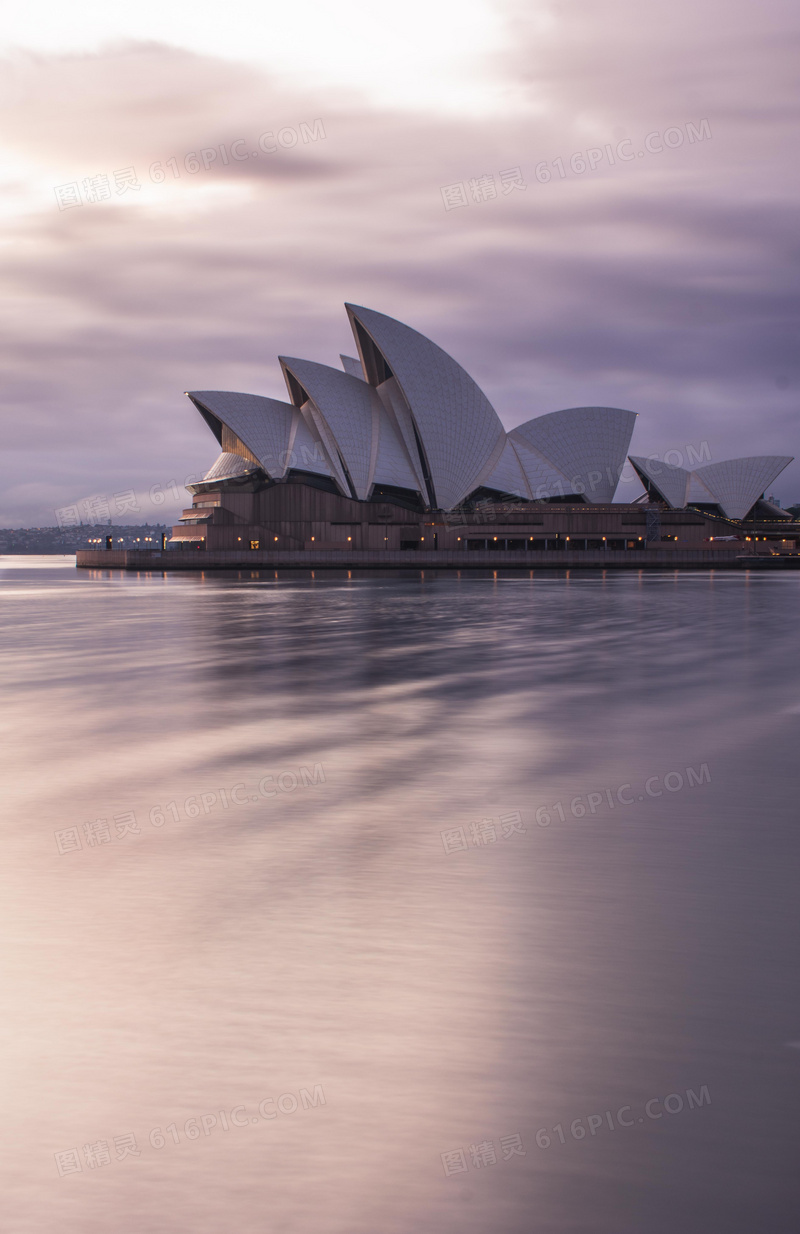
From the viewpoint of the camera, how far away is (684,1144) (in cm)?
324

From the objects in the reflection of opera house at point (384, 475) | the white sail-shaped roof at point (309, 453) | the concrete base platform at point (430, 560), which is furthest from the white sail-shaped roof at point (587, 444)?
the white sail-shaped roof at point (309, 453)

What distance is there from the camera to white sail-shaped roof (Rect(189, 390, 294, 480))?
272 ft

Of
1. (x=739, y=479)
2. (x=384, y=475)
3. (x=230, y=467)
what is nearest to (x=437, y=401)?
(x=384, y=475)

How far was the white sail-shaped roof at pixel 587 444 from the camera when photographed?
9512cm

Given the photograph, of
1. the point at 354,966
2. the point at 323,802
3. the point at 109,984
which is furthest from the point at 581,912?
the point at 323,802

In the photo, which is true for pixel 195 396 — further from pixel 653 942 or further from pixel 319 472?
pixel 653 942

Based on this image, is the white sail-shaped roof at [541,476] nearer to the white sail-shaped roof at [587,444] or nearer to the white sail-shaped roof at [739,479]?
the white sail-shaped roof at [587,444]

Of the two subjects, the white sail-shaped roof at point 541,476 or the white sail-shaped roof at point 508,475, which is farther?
the white sail-shaped roof at point 541,476

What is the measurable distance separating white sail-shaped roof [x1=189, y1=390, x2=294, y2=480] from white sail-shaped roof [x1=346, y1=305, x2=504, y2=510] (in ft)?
28.7

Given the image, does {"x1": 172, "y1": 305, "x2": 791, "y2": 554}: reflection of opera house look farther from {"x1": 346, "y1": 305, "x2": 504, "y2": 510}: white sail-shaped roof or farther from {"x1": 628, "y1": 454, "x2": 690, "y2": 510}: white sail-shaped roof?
{"x1": 628, "y1": 454, "x2": 690, "y2": 510}: white sail-shaped roof

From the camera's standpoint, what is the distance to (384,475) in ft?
277

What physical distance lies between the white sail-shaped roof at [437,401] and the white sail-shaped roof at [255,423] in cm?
876

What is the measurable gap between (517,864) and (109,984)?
2762 millimetres

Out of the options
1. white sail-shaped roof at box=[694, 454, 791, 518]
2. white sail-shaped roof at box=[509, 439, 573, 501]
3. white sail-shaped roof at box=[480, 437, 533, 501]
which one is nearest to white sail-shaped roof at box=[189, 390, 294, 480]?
white sail-shaped roof at box=[480, 437, 533, 501]
